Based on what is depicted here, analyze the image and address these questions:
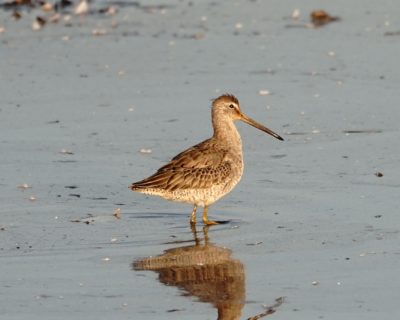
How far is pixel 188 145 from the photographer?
11.8m

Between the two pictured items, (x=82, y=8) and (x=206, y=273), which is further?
(x=82, y=8)

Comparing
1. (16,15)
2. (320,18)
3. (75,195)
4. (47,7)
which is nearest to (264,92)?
(75,195)

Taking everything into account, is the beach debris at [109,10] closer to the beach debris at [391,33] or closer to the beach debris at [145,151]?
the beach debris at [391,33]

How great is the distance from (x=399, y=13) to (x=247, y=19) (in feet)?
7.73

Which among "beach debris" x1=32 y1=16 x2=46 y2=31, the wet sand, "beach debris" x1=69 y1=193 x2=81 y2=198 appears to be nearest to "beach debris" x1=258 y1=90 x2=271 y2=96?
the wet sand

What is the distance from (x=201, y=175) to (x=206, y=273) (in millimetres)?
1855

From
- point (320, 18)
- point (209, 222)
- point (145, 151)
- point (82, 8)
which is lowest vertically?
A: point (209, 222)

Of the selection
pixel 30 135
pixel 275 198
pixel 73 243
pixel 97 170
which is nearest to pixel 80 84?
pixel 30 135

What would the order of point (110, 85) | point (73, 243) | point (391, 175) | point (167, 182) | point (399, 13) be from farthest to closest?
1. point (399, 13)
2. point (110, 85)
3. point (391, 175)
4. point (167, 182)
5. point (73, 243)

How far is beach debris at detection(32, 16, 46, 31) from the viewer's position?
58.2 feet

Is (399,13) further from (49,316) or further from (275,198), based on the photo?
(49,316)

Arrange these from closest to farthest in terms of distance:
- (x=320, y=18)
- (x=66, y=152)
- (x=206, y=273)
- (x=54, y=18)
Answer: (x=206, y=273)
(x=66, y=152)
(x=320, y=18)
(x=54, y=18)

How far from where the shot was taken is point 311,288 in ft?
24.7

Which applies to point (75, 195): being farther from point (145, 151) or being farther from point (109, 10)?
point (109, 10)
